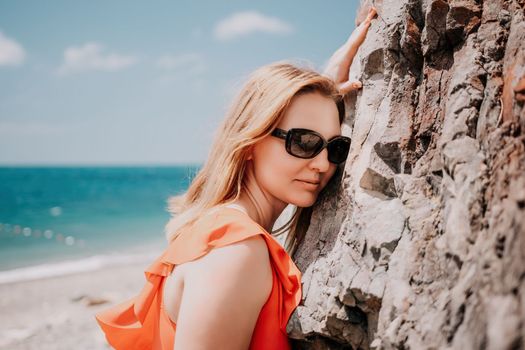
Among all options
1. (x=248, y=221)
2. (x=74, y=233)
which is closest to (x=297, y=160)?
(x=248, y=221)

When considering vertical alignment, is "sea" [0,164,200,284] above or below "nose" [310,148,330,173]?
below

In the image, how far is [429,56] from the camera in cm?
214

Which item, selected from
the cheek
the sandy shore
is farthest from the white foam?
the cheek

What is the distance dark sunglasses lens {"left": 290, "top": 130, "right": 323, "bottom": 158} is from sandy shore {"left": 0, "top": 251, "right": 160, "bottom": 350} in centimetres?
681

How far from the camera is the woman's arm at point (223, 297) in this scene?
194 cm

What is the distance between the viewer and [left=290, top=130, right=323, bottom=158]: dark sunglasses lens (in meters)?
2.50

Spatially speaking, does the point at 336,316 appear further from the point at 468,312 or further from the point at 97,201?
the point at 97,201

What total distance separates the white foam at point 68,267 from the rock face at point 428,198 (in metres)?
14.1

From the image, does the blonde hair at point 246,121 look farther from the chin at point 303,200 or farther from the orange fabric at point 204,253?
the chin at point 303,200

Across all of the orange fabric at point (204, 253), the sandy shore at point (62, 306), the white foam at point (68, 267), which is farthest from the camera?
the white foam at point (68, 267)

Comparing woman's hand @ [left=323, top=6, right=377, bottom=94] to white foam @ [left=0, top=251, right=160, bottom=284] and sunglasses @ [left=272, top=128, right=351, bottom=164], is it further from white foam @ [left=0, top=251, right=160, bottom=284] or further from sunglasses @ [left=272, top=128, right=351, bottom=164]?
white foam @ [left=0, top=251, right=160, bottom=284]

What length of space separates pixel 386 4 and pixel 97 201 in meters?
50.2

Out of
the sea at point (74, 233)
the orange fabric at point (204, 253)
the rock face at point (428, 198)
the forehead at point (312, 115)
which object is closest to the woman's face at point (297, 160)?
the forehead at point (312, 115)

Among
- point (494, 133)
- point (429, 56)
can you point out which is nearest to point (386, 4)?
point (429, 56)
